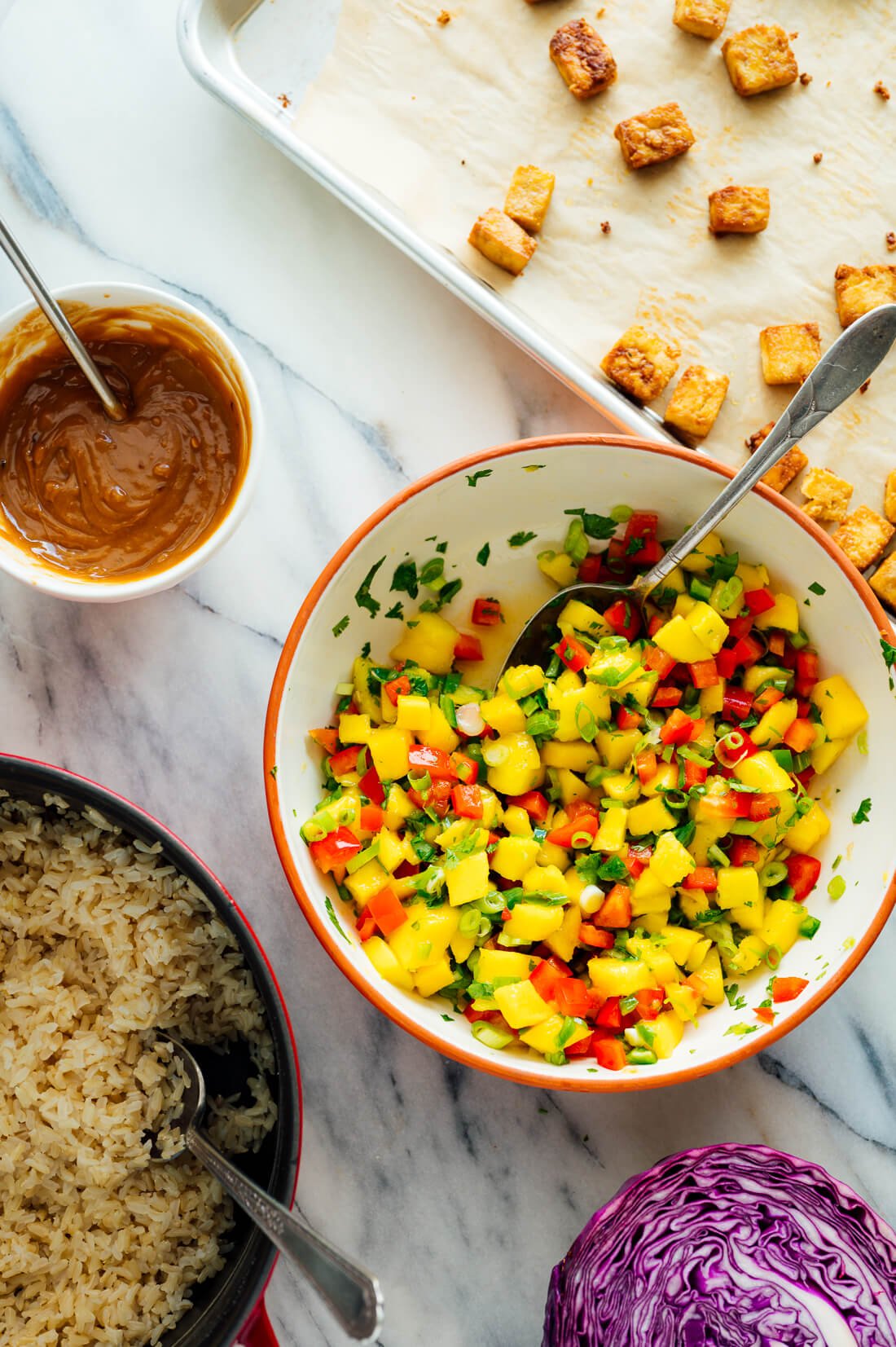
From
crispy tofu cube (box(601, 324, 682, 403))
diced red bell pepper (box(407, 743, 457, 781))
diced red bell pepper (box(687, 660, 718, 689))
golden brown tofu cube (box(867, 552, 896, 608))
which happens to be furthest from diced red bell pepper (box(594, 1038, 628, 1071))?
crispy tofu cube (box(601, 324, 682, 403))

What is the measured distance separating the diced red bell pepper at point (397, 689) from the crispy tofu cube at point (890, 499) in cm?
96

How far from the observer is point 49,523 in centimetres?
194

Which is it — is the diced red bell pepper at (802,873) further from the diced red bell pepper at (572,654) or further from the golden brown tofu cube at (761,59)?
the golden brown tofu cube at (761,59)

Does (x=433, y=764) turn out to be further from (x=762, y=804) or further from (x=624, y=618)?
(x=762, y=804)

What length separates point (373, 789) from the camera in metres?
1.81

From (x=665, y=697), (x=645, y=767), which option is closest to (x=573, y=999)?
(x=645, y=767)

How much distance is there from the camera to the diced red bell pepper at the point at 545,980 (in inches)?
67.9

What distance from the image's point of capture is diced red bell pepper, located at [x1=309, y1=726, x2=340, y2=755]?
5.95ft

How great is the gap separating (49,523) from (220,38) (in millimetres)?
997

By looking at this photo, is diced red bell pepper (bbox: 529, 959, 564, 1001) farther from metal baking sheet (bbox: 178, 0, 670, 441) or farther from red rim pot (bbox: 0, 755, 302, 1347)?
metal baking sheet (bbox: 178, 0, 670, 441)

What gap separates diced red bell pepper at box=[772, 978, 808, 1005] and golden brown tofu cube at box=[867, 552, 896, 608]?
73cm

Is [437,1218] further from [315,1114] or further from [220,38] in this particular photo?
[220,38]

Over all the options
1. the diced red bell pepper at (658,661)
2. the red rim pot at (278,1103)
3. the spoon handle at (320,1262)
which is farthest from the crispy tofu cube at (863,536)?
the spoon handle at (320,1262)

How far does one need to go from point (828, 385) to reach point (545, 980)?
3.23 ft
